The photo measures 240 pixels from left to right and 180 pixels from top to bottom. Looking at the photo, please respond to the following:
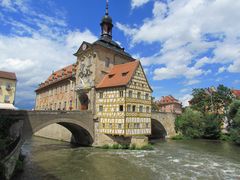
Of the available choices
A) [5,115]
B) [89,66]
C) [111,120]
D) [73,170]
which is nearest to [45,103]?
[89,66]

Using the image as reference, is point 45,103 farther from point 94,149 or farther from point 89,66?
point 94,149

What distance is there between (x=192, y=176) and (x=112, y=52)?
58.0ft

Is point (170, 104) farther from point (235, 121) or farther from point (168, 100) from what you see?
point (235, 121)

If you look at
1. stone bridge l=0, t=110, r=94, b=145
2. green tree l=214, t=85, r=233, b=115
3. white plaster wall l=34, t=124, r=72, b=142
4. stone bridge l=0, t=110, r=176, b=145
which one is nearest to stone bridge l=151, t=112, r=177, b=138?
stone bridge l=0, t=110, r=176, b=145

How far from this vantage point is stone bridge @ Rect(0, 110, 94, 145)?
59.1 feet

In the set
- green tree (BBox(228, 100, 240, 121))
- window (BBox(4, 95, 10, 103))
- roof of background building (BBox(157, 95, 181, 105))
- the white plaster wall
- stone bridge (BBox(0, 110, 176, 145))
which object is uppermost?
roof of background building (BBox(157, 95, 181, 105))

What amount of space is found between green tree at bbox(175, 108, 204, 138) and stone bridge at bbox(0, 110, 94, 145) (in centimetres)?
1748

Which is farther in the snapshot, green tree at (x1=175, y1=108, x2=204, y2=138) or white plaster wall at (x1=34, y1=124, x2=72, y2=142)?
green tree at (x1=175, y1=108, x2=204, y2=138)

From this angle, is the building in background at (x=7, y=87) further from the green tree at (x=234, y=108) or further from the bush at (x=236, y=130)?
the green tree at (x=234, y=108)

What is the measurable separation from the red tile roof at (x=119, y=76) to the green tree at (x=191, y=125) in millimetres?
15877

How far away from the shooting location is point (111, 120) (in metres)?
23.0

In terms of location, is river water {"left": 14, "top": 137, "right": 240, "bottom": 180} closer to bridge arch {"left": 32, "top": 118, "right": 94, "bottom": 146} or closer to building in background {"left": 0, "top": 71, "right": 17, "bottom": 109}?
bridge arch {"left": 32, "top": 118, "right": 94, "bottom": 146}

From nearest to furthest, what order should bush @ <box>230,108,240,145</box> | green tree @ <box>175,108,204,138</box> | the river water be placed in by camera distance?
1. the river water
2. bush @ <box>230,108,240,145</box>
3. green tree @ <box>175,108,204,138</box>

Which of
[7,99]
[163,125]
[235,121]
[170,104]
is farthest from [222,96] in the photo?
[7,99]
